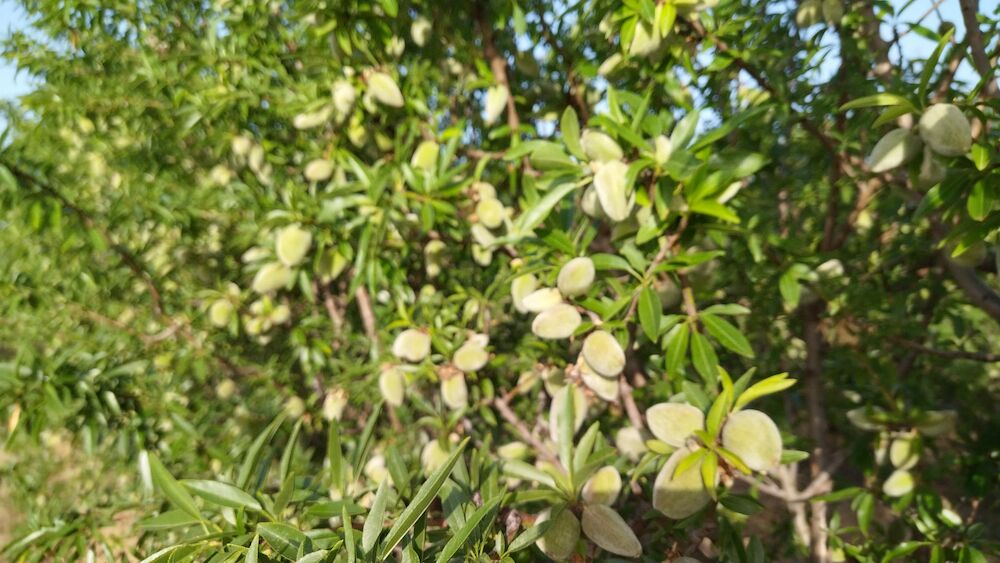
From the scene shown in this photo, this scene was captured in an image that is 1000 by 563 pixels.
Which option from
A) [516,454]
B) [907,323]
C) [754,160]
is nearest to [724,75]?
[754,160]

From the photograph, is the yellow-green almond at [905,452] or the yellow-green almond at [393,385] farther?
the yellow-green almond at [393,385]

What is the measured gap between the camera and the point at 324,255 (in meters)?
1.31

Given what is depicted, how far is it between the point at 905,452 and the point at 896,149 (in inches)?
25.5

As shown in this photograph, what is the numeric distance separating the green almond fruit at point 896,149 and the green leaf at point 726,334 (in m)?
0.30

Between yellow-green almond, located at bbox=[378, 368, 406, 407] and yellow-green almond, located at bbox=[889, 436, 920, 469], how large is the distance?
990mm

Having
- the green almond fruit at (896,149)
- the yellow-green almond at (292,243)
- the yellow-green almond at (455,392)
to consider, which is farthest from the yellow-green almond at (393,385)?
the green almond fruit at (896,149)

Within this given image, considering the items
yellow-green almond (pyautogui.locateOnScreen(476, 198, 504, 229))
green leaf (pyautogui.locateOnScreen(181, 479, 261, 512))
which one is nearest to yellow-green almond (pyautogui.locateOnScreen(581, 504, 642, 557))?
green leaf (pyautogui.locateOnScreen(181, 479, 261, 512))

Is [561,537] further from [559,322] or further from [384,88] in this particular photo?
[384,88]

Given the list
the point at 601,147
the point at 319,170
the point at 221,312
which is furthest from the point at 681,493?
the point at 221,312

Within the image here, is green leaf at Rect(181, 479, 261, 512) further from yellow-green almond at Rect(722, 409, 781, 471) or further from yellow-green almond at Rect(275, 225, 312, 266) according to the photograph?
yellow-green almond at Rect(275, 225, 312, 266)

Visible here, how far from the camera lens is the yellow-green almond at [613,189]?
2.55ft

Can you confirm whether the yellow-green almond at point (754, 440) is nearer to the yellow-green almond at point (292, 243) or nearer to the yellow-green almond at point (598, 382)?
the yellow-green almond at point (598, 382)

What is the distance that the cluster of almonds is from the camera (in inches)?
27.1

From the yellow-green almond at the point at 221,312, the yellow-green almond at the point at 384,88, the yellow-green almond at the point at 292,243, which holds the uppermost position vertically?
the yellow-green almond at the point at 384,88
